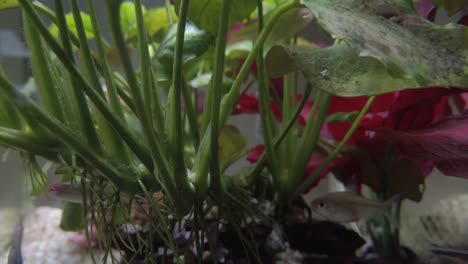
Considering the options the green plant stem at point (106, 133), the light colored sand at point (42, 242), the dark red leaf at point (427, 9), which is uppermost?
the dark red leaf at point (427, 9)

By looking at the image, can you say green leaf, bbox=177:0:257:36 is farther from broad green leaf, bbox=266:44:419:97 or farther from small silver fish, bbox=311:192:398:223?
small silver fish, bbox=311:192:398:223

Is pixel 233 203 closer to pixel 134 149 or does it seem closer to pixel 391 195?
pixel 134 149

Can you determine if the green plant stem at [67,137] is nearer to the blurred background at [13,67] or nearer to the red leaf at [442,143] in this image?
the blurred background at [13,67]

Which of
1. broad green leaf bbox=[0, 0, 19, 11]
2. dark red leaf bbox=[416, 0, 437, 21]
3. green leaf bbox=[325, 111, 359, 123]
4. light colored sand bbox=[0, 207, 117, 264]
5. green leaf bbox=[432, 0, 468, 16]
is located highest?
broad green leaf bbox=[0, 0, 19, 11]

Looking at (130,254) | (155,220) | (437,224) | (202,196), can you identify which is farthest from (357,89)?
(437,224)

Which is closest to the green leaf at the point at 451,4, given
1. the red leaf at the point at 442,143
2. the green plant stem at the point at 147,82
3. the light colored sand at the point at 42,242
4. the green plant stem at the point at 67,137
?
the red leaf at the point at 442,143

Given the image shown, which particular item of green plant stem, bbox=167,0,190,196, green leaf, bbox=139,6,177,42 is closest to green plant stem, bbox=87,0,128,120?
green plant stem, bbox=167,0,190,196

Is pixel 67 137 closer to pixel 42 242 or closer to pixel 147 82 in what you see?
pixel 147 82
